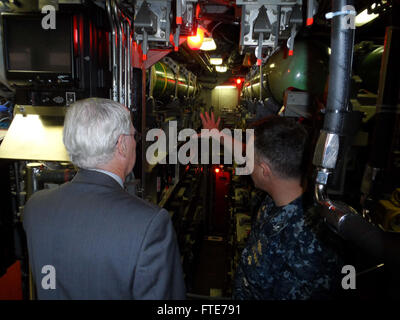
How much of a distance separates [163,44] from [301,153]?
3.83ft

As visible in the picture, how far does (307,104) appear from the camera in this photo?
7.62 feet

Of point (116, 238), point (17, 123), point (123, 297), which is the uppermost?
point (17, 123)

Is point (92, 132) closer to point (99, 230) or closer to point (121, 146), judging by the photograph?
point (121, 146)

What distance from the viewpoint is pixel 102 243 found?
42.8 inches

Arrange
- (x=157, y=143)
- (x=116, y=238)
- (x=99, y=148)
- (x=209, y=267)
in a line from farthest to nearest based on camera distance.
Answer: (x=209, y=267) < (x=157, y=143) < (x=99, y=148) < (x=116, y=238)

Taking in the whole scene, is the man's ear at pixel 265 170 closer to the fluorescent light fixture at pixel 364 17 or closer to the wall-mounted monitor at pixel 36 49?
the wall-mounted monitor at pixel 36 49

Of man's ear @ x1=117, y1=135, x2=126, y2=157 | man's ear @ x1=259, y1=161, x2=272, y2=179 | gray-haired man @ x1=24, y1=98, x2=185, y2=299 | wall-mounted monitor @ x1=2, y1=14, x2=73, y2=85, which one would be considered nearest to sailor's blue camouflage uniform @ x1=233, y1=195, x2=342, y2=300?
man's ear @ x1=259, y1=161, x2=272, y2=179

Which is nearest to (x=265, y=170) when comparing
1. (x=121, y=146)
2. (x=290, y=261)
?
(x=290, y=261)

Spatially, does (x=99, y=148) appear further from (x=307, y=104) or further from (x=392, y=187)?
(x=392, y=187)

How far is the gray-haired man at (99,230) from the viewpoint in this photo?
108cm

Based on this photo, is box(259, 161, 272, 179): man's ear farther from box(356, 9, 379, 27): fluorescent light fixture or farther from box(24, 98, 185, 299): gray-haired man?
box(356, 9, 379, 27): fluorescent light fixture

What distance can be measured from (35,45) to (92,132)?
3.22 feet

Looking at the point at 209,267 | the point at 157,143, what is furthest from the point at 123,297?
the point at 209,267

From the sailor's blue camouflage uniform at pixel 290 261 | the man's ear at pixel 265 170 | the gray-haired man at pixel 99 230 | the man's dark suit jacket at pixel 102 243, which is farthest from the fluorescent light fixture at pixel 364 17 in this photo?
the man's dark suit jacket at pixel 102 243
